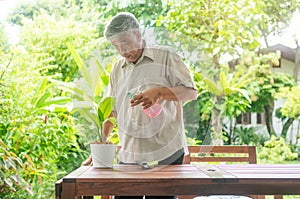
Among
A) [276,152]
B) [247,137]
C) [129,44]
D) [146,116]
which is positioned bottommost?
[276,152]

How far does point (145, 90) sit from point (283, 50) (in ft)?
10.3

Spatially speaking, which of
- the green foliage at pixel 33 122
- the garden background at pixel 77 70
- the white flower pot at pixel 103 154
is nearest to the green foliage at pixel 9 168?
the garden background at pixel 77 70

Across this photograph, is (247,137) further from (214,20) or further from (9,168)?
(9,168)

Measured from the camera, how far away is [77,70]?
4.13 meters

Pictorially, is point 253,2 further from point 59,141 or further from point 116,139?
point 116,139

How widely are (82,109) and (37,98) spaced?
6.11 feet

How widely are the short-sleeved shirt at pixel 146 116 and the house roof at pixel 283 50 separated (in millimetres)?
2935

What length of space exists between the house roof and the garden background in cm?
9

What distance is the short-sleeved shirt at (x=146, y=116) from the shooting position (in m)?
1.75

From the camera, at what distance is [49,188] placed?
354 centimetres

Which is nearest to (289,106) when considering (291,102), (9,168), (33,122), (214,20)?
(291,102)

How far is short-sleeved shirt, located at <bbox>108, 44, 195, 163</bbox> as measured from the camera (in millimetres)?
1755

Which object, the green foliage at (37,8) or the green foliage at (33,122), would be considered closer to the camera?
the green foliage at (33,122)

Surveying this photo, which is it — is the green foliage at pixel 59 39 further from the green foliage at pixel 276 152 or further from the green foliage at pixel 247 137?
the green foliage at pixel 276 152
